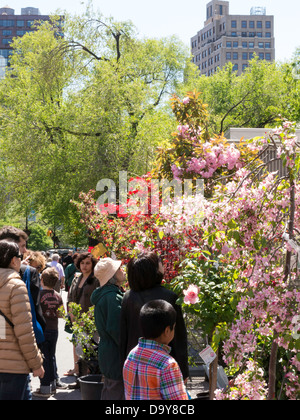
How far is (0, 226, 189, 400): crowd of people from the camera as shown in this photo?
3.34 meters

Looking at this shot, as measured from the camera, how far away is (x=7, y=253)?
197 inches

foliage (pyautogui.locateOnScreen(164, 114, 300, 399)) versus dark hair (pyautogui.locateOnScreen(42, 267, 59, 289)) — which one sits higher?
foliage (pyautogui.locateOnScreen(164, 114, 300, 399))

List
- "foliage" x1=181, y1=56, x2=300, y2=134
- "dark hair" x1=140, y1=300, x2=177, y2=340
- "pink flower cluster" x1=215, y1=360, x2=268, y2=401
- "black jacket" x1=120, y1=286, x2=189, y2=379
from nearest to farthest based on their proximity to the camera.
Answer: "dark hair" x1=140, y1=300, x2=177, y2=340 → "pink flower cluster" x1=215, y1=360, x2=268, y2=401 → "black jacket" x1=120, y1=286, x2=189, y2=379 → "foliage" x1=181, y1=56, x2=300, y2=134

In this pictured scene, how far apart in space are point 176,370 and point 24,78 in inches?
1125

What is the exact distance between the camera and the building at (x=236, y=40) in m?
142

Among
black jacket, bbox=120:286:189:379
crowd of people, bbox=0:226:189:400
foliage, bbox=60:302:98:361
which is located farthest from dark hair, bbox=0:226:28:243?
foliage, bbox=60:302:98:361

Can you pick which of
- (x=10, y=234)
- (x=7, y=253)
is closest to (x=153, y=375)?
(x=7, y=253)

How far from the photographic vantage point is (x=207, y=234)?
167 inches

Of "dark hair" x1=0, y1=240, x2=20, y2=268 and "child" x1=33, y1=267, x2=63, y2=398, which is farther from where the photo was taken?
"child" x1=33, y1=267, x2=63, y2=398

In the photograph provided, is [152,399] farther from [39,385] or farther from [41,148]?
[41,148]

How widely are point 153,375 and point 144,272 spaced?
1.45 metres

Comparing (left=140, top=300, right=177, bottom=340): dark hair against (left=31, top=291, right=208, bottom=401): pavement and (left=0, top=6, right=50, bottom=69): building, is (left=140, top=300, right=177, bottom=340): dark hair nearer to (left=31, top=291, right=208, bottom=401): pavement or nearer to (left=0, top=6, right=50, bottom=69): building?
(left=31, top=291, right=208, bottom=401): pavement

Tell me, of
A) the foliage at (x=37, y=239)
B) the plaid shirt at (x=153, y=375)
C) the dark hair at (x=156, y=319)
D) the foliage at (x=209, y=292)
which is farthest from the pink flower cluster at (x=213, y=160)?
the foliage at (x=37, y=239)
